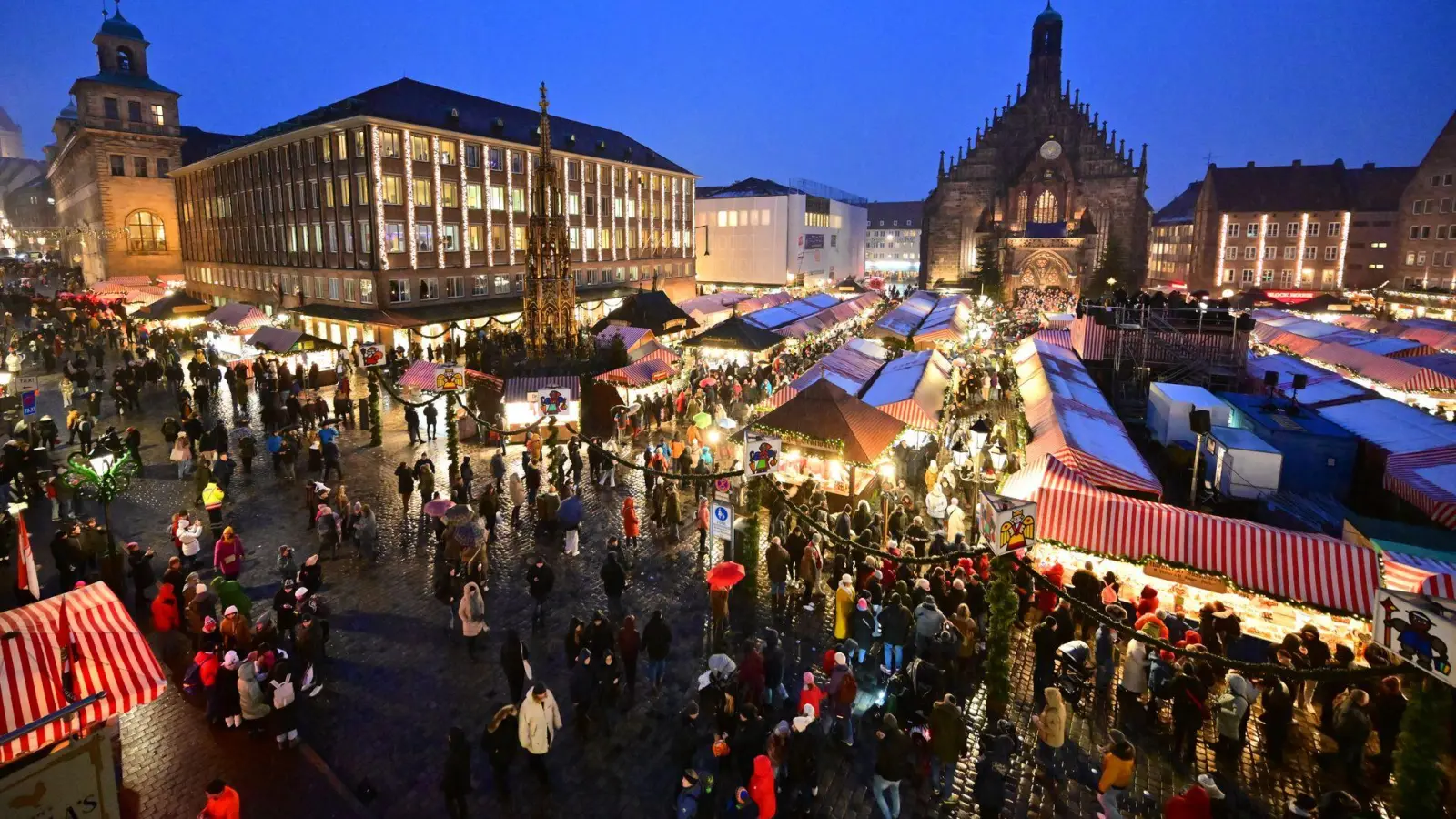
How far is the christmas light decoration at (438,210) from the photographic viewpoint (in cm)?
3844

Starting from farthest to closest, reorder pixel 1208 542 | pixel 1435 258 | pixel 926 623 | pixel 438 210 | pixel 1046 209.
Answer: pixel 1046 209
pixel 1435 258
pixel 438 210
pixel 1208 542
pixel 926 623

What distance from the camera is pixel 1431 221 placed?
57.1m

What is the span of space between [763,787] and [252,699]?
6.21 metres

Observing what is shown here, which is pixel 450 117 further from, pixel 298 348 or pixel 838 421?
pixel 838 421

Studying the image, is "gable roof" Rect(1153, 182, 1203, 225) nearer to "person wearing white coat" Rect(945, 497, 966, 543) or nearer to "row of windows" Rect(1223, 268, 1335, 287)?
"row of windows" Rect(1223, 268, 1335, 287)

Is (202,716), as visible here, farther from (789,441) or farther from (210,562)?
(789,441)

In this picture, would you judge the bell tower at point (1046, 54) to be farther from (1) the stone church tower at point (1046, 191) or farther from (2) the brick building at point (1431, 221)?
(2) the brick building at point (1431, 221)

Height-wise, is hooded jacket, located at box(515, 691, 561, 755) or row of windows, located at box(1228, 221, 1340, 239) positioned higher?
row of windows, located at box(1228, 221, 1340, 239)

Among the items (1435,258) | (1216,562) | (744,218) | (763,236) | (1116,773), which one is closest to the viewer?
(1116,773)

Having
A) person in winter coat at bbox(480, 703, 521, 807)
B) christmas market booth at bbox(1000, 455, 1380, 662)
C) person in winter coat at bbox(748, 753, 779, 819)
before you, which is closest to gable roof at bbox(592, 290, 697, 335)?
christmas market booth at bbox(1000, 455, 1380, 662)

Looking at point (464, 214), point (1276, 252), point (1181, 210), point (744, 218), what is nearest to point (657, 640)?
point (464, 214)

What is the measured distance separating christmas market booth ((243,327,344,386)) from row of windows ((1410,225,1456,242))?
252 ft

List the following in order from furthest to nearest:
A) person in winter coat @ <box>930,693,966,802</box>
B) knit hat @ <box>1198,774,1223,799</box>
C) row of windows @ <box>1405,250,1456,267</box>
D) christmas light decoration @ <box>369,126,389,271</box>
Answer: row of windows @ <box>1405,250,1456,267</box> < christmas light decoration @ <box>369,126,389,271</box> < person in winter coat @ <box>930,693,966,802</box> < knit hat @ <box>1198,774,1223,799</box>

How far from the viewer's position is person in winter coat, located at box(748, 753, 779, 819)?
7035 millimetres
